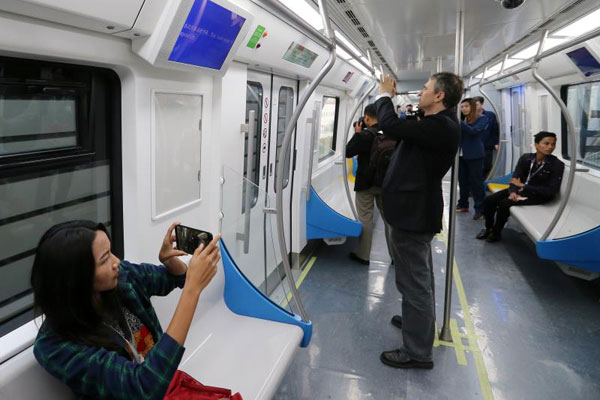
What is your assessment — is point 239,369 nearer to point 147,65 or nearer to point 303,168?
point 147,65

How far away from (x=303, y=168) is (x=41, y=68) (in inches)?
131

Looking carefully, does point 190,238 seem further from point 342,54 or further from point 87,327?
point 342,54

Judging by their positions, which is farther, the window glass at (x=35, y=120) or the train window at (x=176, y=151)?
the train window at (x=176, y=151)

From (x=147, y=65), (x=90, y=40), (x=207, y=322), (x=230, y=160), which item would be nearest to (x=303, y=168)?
(x=230, y=160)

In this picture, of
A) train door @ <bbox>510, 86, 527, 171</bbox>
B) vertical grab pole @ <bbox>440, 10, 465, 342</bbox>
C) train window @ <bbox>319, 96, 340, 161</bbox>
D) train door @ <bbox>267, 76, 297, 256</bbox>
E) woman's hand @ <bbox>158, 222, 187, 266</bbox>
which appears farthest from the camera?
A: train door @ <bbox>510, 86, 527, 171</bbox>

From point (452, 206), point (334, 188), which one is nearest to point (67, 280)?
point (452, 206)

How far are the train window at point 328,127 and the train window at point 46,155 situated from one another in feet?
15.1

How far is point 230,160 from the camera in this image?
3057 millimetres

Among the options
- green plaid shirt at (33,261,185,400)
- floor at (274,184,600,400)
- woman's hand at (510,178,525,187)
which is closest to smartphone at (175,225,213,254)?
green plaid shirt at (33,261,185,400)

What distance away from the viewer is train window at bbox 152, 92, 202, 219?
222 cm

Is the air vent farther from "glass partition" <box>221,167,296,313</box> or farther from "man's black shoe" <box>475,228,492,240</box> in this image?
"man's black shoe" <box>475,228,492,240</box>

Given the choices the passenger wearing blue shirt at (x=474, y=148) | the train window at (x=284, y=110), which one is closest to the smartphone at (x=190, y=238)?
the train window at (x=284, y=110)

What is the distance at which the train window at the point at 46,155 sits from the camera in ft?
5.18

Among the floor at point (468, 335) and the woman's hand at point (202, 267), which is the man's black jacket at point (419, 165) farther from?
the woman's hand at point (202, 267)
